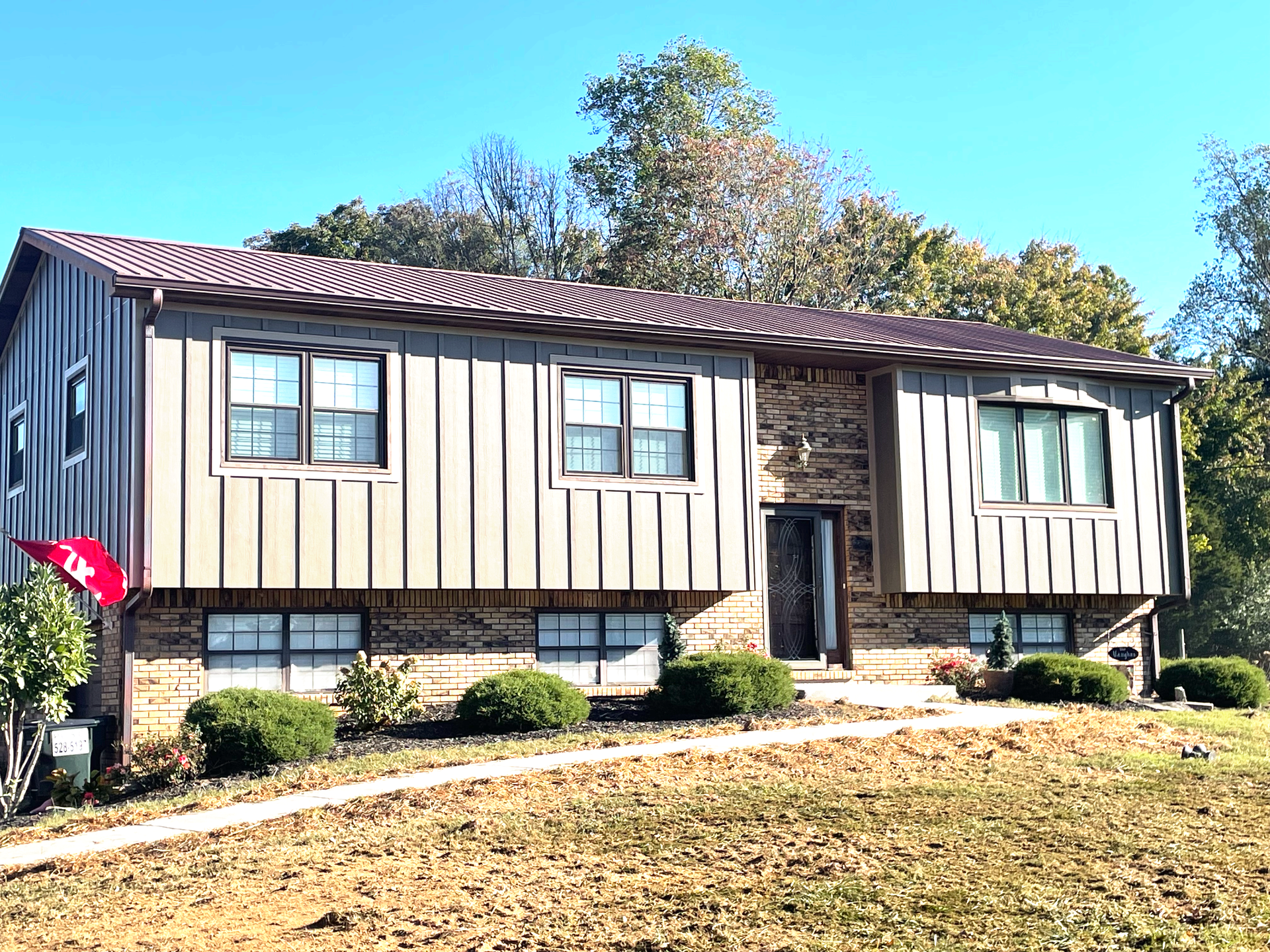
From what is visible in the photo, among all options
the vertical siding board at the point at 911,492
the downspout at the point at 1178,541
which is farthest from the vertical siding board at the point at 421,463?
the downspout at the point at 1178,541

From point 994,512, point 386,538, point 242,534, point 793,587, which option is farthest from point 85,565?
point 994,512

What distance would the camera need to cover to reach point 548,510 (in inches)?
642

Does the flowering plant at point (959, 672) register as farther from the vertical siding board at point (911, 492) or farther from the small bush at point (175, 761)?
the small bush at point (175, 761)

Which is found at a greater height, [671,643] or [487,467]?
[487,467]

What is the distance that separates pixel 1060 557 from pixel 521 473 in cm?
756

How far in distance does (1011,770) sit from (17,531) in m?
13.8

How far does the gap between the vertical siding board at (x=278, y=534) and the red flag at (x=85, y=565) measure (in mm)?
1431

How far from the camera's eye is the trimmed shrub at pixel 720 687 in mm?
14766

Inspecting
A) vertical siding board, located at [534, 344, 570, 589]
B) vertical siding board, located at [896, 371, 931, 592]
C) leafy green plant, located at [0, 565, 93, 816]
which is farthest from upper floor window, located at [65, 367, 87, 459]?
vertical siding board, located at [896, 371, 931, 592]

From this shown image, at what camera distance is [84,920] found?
788 centimetres

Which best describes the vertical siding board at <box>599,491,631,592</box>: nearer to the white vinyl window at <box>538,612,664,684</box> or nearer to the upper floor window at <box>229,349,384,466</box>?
the white vinyl window at <box>538,612,664,684</box>

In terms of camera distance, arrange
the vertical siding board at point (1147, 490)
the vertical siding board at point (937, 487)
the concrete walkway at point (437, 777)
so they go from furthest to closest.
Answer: the vertical siding board at point (1147, 490) → the vertical siding board at point (937, 487) → the concrete walkway at point (437, 777)

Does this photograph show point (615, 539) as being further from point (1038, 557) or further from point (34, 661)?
point (34, 661)

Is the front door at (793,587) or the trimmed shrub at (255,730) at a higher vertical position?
the front door at (793,587)
